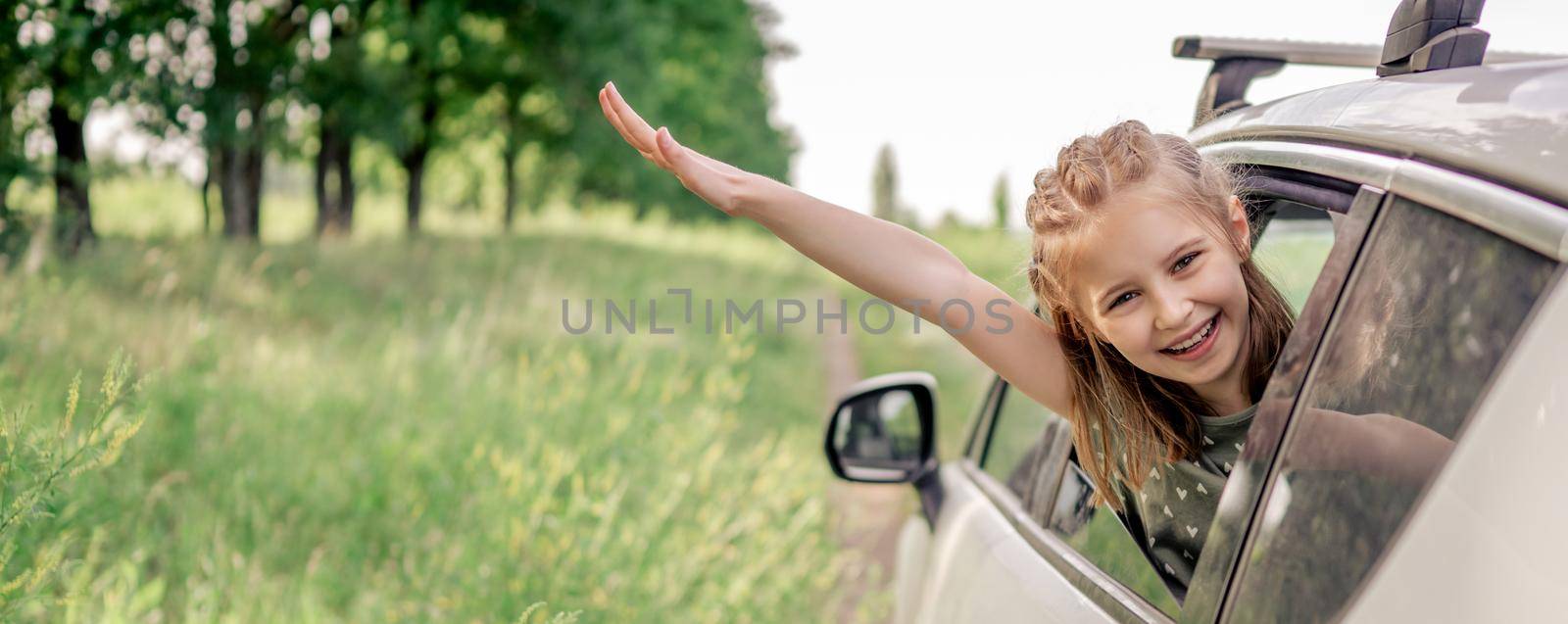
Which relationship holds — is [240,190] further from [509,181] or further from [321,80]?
[509,181]

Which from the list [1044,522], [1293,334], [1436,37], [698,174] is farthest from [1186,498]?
[698,174]

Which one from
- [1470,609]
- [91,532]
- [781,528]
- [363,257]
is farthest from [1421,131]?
[363,257]

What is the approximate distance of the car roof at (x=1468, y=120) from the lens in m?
1.06

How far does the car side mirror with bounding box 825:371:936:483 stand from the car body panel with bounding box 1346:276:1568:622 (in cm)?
197

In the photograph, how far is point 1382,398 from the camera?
3.94 feet

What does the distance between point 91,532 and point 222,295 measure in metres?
4.73

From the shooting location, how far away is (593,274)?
50.0ft

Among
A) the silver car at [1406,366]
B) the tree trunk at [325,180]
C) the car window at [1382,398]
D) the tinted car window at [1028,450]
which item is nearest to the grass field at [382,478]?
the tinted car window at [1028,450]

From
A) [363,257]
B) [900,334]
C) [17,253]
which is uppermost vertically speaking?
[17,253]

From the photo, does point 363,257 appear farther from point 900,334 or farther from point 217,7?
point 900,334

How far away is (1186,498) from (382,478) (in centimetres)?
388

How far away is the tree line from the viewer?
317 inches

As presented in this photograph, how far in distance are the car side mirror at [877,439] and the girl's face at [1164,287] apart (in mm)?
1337

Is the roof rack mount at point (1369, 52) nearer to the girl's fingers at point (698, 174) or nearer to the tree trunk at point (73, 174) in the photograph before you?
the girl's fingers at point (698, 174)
